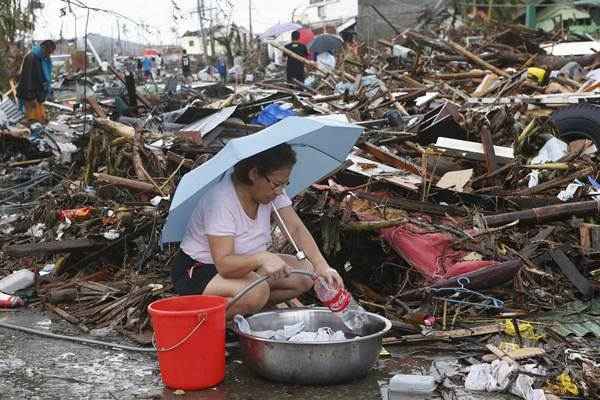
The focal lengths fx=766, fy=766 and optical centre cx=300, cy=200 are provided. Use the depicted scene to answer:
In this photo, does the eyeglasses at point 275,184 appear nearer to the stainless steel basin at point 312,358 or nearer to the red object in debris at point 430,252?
the stainless steel basin at point 312,358

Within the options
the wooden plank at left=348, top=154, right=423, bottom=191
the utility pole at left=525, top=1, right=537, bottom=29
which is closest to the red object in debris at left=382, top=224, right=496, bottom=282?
the wooden plank at left=348, top=154, right=423, bottom=191

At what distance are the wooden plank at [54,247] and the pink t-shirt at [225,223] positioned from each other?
2.03 metres

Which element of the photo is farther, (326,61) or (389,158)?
(326,61)

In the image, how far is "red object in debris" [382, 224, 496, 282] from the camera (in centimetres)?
561

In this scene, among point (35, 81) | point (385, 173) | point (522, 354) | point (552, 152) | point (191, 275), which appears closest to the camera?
point (522, 354)

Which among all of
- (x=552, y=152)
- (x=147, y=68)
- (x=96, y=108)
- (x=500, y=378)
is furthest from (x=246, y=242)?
(x=147, y=68)

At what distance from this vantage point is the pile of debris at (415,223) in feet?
17.2

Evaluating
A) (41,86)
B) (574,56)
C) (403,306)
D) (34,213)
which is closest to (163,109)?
(41,86)

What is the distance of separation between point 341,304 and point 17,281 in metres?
3.22

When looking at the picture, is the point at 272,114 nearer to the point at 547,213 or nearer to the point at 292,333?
the point at 547,213

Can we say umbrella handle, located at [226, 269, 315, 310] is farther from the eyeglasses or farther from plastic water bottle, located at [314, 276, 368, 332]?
the eyeglasses

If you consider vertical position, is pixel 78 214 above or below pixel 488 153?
below

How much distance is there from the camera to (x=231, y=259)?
440cm

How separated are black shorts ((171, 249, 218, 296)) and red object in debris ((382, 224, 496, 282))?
169 cm
